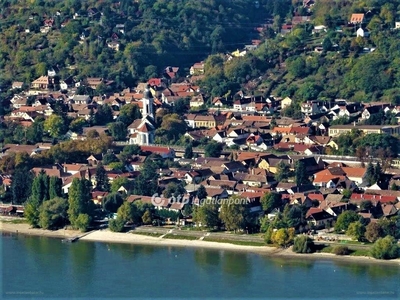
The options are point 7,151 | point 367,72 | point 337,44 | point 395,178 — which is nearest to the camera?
point 395,178

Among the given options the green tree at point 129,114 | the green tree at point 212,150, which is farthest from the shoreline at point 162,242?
the green tree at point 129,114

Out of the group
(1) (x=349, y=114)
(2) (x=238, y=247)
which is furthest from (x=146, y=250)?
(1) (x=349, y=114)

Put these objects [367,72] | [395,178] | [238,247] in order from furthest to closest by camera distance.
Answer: [367,72] → [395,178] → [238,247]

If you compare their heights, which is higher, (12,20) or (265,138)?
(12,20)

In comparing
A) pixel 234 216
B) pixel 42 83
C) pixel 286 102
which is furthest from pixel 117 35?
pixel 234 216

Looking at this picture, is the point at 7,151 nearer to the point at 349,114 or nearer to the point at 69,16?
the point at 349,114

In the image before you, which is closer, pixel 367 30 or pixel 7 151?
pixel 7 151

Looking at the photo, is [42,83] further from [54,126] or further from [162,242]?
[162,242]
